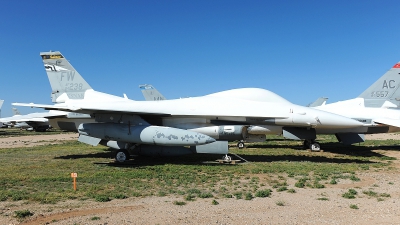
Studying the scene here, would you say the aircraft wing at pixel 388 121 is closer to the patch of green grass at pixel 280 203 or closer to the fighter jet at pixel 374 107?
the fighter jet at pixel 374 107

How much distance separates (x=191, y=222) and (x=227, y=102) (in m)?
7.49

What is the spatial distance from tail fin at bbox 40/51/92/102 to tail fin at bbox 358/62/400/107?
1592 centimetres

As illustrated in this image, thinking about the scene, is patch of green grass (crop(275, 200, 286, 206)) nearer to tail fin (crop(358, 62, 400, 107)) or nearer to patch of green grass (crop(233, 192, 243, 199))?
patch of green grass (crop(233, 192, 243, 199))

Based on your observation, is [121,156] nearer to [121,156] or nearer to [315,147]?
[121,156]

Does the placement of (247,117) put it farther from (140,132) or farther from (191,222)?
(191,222)

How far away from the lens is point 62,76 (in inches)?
584

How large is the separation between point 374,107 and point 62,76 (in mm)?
17121

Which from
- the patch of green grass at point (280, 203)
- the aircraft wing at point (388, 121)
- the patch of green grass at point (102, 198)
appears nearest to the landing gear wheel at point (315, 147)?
the aircraft wing at point (388, 121)

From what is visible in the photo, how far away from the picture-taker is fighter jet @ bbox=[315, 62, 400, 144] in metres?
15.7

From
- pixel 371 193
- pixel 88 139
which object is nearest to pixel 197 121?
pixel 88 139

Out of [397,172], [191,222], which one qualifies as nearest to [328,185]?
[397,172]

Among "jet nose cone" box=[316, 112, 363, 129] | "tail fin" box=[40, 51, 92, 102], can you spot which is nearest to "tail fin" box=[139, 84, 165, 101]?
"tail fin" box=[40, 51, 92, 102]

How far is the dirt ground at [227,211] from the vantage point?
17.1 feet

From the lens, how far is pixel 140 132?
440 inches
